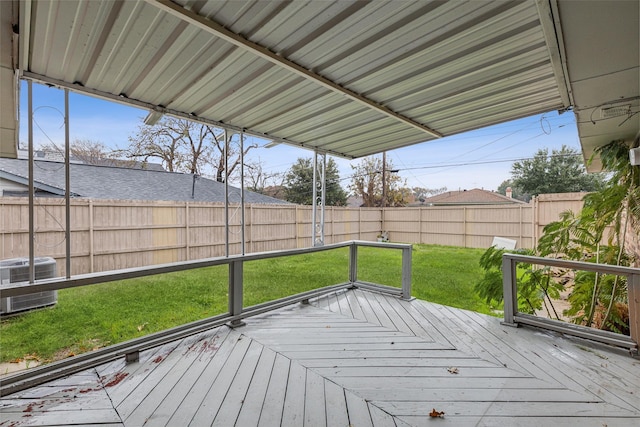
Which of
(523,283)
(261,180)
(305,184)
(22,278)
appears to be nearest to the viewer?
(523,283)

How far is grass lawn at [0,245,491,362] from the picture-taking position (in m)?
3.33

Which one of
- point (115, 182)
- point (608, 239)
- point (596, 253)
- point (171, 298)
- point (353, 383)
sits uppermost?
point (115, 182)

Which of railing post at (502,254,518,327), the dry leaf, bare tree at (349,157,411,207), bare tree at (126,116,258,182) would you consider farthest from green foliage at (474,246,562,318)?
bare tree at (349,157,411,207)

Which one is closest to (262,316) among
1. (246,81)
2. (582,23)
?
(246,81)

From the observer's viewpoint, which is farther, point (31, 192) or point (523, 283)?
point (523, 283)

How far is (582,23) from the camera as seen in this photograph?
53.0 inches

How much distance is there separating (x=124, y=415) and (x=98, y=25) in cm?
217

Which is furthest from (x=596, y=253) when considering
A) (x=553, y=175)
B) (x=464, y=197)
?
(x=464, y=197)

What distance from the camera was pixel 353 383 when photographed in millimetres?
2035

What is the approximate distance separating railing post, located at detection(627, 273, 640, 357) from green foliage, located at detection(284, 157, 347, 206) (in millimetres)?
14855

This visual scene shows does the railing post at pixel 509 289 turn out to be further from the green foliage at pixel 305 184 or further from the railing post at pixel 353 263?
the green foliage at pixel 305 184

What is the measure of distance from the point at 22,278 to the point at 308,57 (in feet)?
14.8

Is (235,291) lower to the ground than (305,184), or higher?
lower

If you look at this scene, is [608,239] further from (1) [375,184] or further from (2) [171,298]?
(1) [375,184]
